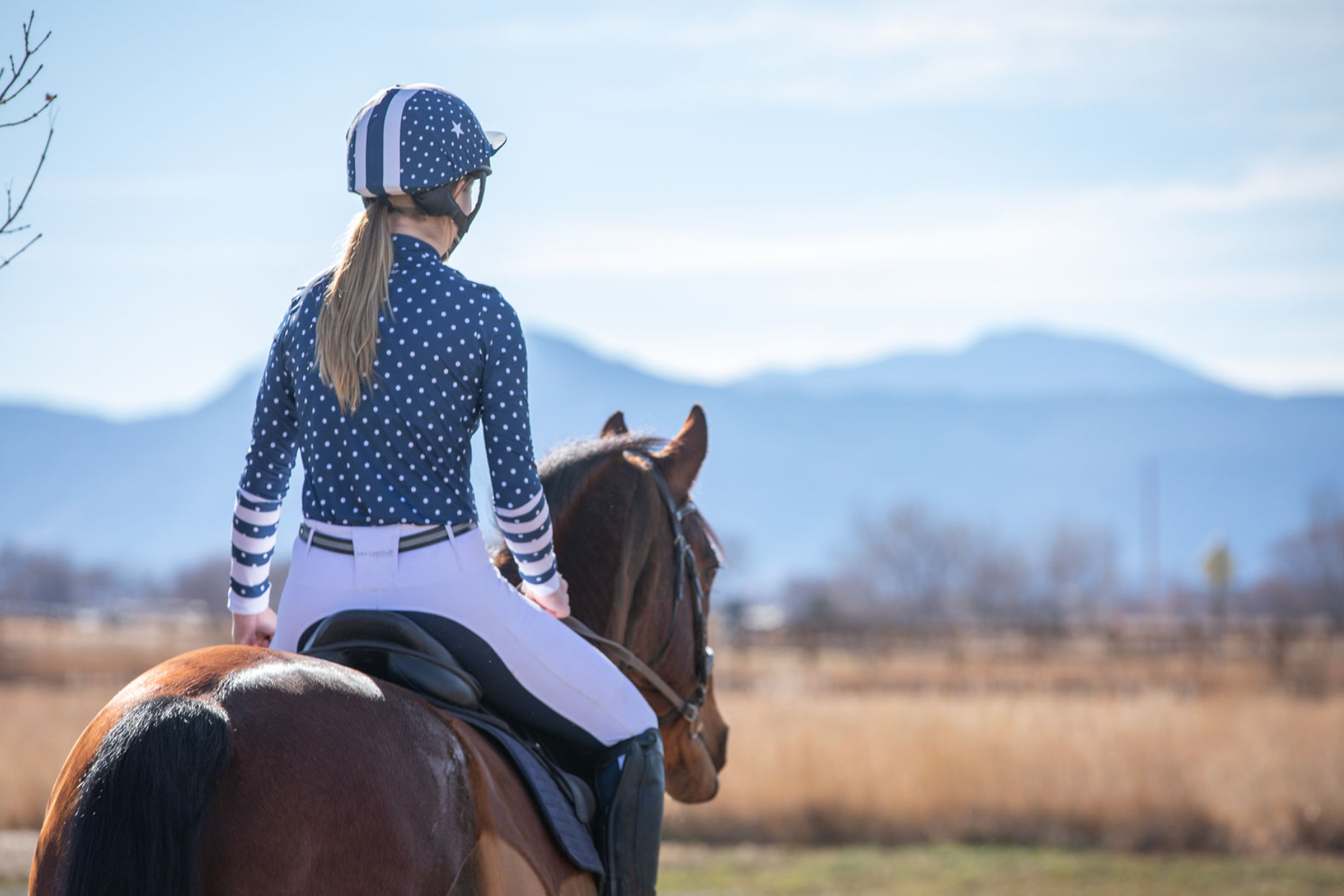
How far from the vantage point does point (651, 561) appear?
12.2 ft

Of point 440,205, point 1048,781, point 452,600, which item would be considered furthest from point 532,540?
point 1048,781

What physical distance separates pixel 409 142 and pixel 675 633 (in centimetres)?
169

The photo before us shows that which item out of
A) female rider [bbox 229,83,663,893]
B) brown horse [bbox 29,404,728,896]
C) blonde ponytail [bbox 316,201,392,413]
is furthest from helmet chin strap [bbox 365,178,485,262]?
brown horse [bbox 29,404,728,896]

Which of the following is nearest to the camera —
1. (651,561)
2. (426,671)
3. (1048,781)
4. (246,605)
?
(426,671)

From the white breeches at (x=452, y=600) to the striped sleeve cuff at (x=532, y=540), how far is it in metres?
0.17

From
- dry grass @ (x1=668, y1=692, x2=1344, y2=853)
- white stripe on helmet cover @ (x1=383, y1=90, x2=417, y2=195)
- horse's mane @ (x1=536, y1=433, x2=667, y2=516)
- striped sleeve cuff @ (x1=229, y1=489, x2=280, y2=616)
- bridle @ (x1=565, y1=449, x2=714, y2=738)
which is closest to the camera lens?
white stripe on helmet cover @ (x1=383, y1=90, x2=417, y2=195)

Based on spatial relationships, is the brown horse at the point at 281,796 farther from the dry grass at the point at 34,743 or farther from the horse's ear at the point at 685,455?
the dry grass at the point at 34,743

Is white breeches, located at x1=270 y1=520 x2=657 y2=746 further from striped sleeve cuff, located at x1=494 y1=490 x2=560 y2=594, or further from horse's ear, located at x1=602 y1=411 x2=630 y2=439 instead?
horse's ear, located at x1=602 y1=411 x2=630 y2=439

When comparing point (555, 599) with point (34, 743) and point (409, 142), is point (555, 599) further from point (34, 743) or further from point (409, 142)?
point (34, 743)

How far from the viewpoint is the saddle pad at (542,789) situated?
2.65 meters

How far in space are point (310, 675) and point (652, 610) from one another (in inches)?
62.8

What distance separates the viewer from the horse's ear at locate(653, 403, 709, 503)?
151 inches

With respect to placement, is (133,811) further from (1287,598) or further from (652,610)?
(1287,598)

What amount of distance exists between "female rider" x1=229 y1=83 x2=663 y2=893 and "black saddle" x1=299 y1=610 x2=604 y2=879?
8 cm
